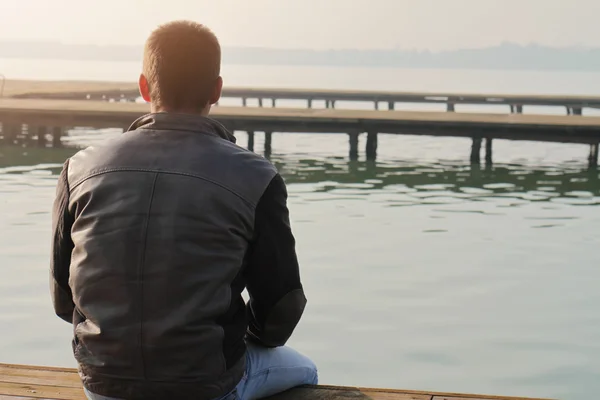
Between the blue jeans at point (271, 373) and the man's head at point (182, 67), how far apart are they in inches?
30.5

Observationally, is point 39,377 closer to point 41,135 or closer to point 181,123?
point 181,123

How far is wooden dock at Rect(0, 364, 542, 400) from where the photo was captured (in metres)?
3.11

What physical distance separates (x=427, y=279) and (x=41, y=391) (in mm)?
5527

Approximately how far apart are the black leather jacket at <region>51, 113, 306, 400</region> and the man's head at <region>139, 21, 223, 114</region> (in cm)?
5

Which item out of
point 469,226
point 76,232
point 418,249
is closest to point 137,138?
point 76,232

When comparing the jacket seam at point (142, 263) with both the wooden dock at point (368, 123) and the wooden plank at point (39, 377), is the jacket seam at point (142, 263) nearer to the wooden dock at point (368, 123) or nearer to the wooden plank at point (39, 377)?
the wooden plank at point (39, 377)

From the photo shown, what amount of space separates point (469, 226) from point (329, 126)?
23.2ft

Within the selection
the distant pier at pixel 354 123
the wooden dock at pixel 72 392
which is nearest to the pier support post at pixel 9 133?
the distant pier at pixel 354 123

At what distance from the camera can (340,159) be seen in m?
18.5

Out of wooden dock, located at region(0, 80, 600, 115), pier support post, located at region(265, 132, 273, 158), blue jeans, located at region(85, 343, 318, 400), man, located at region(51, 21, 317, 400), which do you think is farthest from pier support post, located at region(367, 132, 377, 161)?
man, located at region(51, 21, 317, 400)

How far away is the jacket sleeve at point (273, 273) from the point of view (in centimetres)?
246

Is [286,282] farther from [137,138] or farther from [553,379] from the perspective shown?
[553,379]

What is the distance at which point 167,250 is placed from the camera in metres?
2.32

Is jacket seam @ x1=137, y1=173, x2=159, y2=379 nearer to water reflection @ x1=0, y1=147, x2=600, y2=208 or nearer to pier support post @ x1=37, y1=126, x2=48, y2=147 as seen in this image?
water reflection @ x1=0, y1=147, x2=600, y2=208
